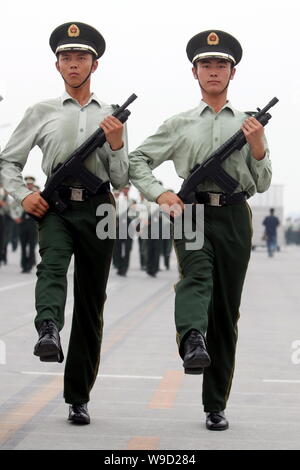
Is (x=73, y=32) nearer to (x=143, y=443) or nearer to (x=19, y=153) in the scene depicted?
(x=19, y=153)

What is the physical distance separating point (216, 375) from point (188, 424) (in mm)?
373

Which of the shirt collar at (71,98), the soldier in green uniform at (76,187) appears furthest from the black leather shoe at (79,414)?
the shirt collar at (71,98)

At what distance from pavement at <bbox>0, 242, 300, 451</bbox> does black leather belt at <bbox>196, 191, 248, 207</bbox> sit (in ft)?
4.32

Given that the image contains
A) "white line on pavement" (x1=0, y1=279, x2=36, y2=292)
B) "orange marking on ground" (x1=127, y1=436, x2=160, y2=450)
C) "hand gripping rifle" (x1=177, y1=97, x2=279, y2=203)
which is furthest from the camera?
"white line on pavement" (x1=0, y1=279, x2=36, y2=292)

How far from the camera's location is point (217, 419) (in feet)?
24.4

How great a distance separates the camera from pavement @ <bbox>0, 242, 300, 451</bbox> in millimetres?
7035

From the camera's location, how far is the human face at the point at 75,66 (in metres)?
7.31

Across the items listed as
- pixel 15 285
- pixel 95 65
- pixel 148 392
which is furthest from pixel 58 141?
pixel 15 285

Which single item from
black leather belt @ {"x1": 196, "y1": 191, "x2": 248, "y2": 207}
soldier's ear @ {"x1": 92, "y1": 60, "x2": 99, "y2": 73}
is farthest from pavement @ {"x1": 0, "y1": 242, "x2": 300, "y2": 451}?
soldier's ear @ {"x1": 92, "y1": 60, "x2": 99, "y2": 73}

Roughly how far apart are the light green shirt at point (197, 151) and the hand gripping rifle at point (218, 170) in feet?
0.23

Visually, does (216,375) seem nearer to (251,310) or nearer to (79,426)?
(79,426)

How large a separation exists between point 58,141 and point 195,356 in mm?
1584

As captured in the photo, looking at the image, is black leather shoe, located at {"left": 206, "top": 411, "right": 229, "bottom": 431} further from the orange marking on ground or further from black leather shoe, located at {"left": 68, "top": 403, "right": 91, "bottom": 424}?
black leather shoe, located at {"left": 68, "top": 403, "right": 91, "bottom": 424}

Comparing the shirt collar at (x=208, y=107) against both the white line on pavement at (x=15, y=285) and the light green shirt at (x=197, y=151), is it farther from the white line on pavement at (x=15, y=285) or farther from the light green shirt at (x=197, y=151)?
the white line on pavement at (x=15, y=285)
